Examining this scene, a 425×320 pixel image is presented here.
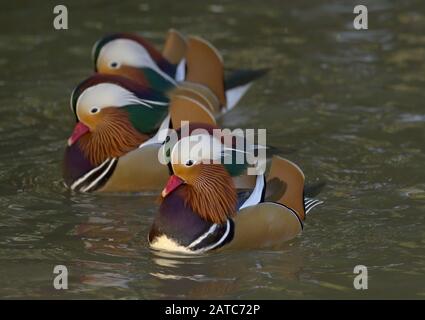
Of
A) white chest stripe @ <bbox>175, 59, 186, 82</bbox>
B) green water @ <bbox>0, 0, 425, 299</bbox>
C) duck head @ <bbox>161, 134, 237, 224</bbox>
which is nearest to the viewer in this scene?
green water @ <bbox>0, 0, 425, 299</bbox>

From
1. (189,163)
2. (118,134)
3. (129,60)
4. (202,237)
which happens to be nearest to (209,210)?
(202,237)

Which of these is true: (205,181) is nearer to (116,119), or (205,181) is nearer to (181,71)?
(116,119)

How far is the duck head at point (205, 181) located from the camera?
21.7 ft

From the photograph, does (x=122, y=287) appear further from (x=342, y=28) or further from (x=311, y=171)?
(x=342, y=28)

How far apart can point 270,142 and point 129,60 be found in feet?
3.67

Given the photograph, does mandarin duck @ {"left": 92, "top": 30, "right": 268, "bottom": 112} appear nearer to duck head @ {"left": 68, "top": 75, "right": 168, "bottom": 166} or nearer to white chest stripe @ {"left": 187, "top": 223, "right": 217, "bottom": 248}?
duck head @ {"left": 68, "top": 75, "right": 168, "bottom": 166}

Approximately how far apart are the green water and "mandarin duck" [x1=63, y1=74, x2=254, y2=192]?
5.0 inches

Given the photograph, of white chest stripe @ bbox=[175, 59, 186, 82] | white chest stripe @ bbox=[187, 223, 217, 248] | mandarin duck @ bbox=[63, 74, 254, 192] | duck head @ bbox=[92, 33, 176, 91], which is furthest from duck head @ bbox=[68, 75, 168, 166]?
white chest stripe @ bbox=[187, 223, 217, 248]

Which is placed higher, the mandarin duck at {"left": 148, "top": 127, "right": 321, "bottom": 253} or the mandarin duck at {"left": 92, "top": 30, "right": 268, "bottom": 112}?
the mandarin duck at {"left": 92, "top": 30, "right": 268, "bottom": 112}

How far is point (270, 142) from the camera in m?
8.58

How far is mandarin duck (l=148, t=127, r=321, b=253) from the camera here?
21.7 feet

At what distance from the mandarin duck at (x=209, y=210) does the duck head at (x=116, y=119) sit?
132 cm

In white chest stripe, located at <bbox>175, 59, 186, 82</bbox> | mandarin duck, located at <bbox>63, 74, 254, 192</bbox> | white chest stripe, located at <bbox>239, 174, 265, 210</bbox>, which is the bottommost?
white chest stripe, located at <bbox>239, 174, 265, 210</bbox>

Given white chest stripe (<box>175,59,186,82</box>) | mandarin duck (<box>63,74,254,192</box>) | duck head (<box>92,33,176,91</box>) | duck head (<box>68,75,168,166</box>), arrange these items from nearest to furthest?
mandarin duck (<box>63,74,254,192</box>) < duck head (<box>68,75,168,166</box>) < duck head (<box>92,33,176,91</box>) < white chest stripe (<box>175,59,186,82</box>)
